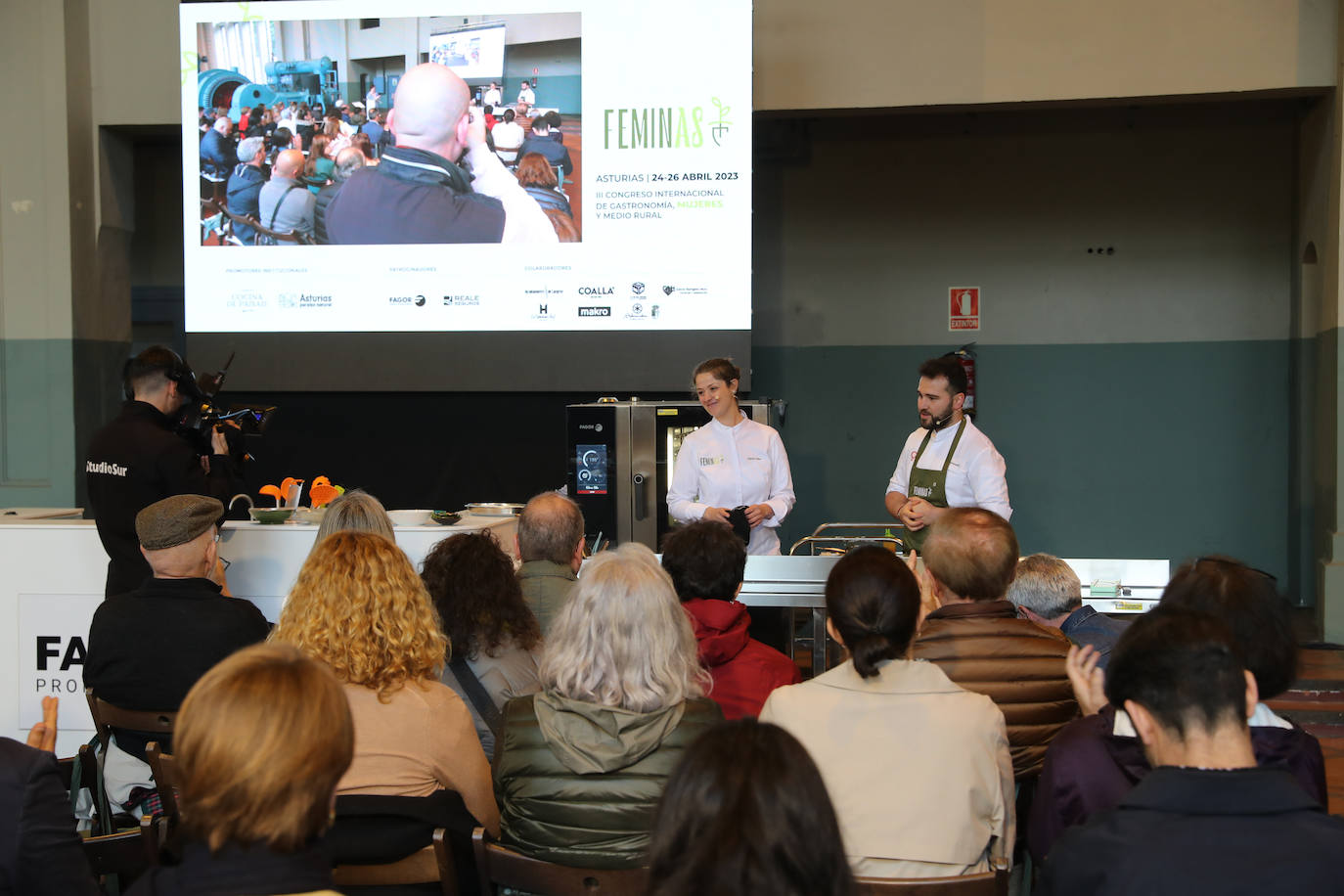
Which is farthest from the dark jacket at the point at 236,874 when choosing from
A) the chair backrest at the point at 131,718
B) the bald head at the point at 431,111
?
the bald head at the point at 431,111

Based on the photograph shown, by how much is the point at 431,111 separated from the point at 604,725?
4.58 m

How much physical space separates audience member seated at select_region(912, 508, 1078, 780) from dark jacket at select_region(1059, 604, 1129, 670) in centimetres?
19

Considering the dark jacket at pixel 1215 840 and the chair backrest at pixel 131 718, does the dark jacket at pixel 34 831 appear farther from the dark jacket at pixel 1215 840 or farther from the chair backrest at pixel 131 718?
the dark jacket at pixel 1215 840

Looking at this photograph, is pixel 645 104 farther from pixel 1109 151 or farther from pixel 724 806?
pixel 724 806

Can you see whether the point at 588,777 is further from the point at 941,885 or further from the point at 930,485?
the point at 930,485

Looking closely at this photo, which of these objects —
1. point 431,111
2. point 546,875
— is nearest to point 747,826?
point 546,875

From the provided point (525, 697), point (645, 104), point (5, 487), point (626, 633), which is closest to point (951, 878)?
point (626, 633)

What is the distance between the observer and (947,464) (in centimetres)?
381

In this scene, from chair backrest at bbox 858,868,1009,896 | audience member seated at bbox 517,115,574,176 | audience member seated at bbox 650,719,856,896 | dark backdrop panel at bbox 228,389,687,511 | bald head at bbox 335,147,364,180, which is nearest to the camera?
audience member seated at bbox 650,719,856,896

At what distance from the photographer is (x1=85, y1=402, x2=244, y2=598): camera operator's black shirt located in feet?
11.0

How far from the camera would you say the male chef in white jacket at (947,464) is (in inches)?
148

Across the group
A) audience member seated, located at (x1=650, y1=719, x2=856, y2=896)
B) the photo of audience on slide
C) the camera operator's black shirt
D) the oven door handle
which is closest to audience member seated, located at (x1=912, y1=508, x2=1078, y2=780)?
audience member seated, located at (x1=650, y1=719, x2=856, y2=896)

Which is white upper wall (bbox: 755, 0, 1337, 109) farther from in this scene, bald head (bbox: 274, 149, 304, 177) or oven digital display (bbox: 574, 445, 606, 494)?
bald head (bbox: 274, 149, 304, 177)

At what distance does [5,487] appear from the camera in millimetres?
6457
